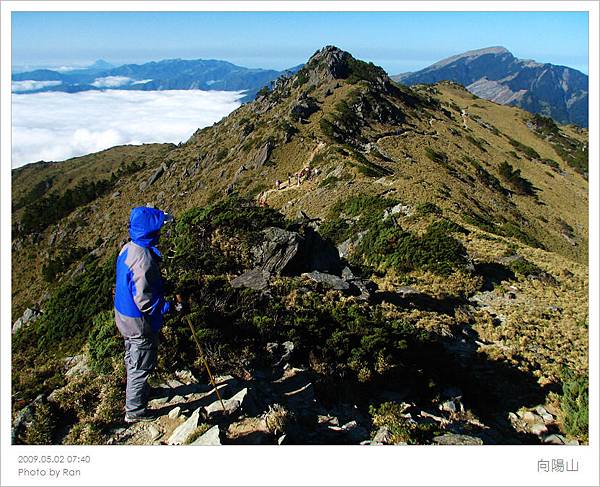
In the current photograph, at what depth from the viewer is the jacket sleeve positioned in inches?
187

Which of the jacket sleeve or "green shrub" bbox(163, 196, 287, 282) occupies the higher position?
the jacket sleeve

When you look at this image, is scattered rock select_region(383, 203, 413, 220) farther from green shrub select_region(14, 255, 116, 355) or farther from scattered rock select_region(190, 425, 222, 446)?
scattered rock select_region(190, 425, 222, 446)

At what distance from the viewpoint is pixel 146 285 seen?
15.6 ft

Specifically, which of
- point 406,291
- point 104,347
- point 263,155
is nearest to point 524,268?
point 406,291

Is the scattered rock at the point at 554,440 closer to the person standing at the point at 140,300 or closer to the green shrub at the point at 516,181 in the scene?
the person standing at the point at 140,300

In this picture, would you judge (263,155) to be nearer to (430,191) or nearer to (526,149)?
(430,191)

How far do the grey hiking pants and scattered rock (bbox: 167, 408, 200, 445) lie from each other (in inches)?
19.5

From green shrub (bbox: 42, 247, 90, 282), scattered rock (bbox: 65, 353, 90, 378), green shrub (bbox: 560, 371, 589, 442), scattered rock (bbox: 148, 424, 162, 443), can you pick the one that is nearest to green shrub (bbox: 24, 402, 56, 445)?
scattered rock (bbox: 65, 353, 90, 378)

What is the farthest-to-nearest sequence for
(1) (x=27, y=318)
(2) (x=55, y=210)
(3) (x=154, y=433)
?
(2) (x=55, y=210) < (1) (x=27, y=318) < (3) (x=154, y=433)

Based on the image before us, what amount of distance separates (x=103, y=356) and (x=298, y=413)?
295cm

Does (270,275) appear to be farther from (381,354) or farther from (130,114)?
(130,114)

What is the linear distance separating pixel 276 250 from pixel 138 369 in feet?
20.0

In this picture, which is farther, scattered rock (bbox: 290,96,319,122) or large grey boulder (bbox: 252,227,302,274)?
scattered rock (bbox: 290,96,319,122)

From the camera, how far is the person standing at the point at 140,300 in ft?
15.7
